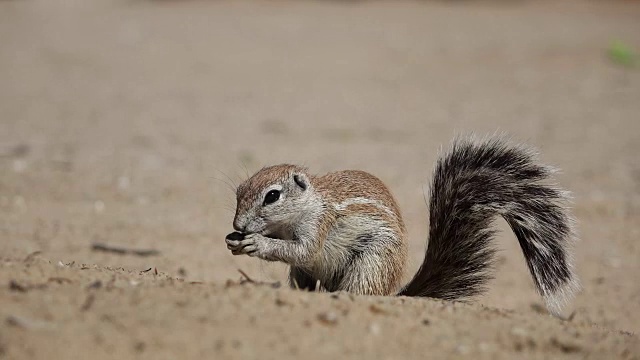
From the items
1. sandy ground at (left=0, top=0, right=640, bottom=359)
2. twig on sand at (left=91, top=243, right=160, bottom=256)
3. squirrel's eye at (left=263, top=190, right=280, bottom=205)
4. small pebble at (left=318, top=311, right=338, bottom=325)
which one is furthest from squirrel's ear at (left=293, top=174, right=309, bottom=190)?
twig on sand at (left=91, top=243, right=160, bottom=256)

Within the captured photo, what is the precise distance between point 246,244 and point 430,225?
3.30 feet

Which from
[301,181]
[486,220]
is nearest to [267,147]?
[301,181]

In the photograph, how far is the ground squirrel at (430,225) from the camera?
179 inches

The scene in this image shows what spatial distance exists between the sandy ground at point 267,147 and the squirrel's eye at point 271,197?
561 mm

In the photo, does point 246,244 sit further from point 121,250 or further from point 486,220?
point 121,250

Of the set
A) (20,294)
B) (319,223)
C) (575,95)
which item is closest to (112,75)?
(575,95)

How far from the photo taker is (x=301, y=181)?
5.28m

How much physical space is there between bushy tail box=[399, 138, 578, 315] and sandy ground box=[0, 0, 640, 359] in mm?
444

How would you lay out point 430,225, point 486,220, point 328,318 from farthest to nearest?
1. point 430,225
2. point 486,220
3. point 328,318

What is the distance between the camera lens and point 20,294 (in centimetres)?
365

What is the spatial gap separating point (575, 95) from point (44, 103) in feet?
28.2

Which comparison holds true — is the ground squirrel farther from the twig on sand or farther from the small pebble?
the twig on sand

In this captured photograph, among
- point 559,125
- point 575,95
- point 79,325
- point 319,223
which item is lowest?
point 79,325

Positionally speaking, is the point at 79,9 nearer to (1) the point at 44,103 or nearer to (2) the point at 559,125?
(1) the point at 44,103
